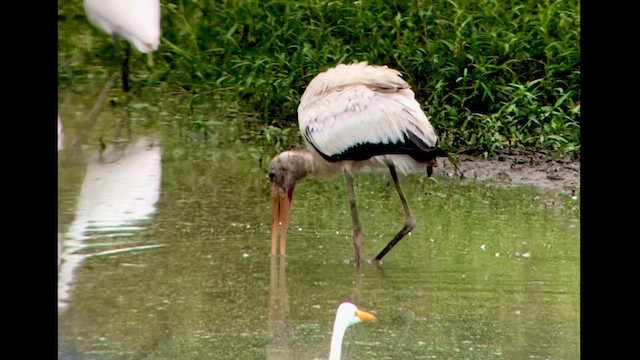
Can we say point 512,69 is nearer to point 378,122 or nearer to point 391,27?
point 391,27

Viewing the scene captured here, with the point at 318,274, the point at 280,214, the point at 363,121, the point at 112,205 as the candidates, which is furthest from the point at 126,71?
the point at 318,274

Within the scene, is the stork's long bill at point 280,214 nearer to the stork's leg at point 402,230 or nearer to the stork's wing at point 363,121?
the stork's wing at point 363,121

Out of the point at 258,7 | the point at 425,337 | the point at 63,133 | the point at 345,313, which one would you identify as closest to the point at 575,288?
the point at 425,337

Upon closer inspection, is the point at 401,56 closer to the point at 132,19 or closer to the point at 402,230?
the point at 132,19

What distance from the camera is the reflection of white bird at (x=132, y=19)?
8555 millimetres

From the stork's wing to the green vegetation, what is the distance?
1.54 meters

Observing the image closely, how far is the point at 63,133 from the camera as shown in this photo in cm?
807

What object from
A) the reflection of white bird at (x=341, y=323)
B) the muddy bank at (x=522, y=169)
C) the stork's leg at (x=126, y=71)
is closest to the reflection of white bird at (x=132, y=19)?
the stork's leg at (x=126, y=71)

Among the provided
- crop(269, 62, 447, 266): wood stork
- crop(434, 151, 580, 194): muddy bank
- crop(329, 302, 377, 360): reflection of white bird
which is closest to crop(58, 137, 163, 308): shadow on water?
crop(269, 62, 447, 266): wood stork

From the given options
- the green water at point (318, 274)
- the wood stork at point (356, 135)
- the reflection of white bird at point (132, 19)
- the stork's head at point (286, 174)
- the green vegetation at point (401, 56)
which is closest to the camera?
the green water at point (318, 274)

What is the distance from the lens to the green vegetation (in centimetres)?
798

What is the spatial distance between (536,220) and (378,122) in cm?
101

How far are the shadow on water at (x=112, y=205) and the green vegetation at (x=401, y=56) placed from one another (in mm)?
843
